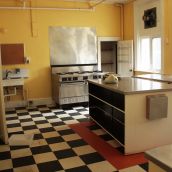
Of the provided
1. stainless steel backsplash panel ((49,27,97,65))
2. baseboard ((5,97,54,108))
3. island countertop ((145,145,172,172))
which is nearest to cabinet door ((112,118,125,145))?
island countertop ((145,145,172,172))

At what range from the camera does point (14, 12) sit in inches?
229

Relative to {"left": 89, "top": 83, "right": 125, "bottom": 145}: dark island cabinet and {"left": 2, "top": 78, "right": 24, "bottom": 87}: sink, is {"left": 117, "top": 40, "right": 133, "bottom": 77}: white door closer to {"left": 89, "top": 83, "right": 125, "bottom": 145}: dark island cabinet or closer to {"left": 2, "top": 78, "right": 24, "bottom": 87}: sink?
{"left": 89, "top": 83, "right": 125, "bottom": 145}: dark island cabinet

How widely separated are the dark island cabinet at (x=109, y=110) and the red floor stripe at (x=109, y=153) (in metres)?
0.18

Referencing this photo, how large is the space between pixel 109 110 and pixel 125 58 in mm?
3334

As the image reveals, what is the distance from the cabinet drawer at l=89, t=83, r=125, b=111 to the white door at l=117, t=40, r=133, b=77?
7.96ft

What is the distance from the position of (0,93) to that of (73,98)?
250 centimetres

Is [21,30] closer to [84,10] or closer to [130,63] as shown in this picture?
[84,10]

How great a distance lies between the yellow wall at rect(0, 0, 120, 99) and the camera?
5.82 m

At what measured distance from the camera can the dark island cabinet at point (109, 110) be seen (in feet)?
10.5

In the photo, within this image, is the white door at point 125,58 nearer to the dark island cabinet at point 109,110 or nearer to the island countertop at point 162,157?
the dark island cabinet at point 109,110

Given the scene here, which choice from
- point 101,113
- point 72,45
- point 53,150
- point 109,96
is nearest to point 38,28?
point 72,45

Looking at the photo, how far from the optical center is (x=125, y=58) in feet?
22.1

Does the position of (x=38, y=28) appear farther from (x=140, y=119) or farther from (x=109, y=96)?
(x=140, y=119)

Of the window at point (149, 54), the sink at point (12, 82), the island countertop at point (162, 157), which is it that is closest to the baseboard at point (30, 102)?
the sink at point (12, 82)
